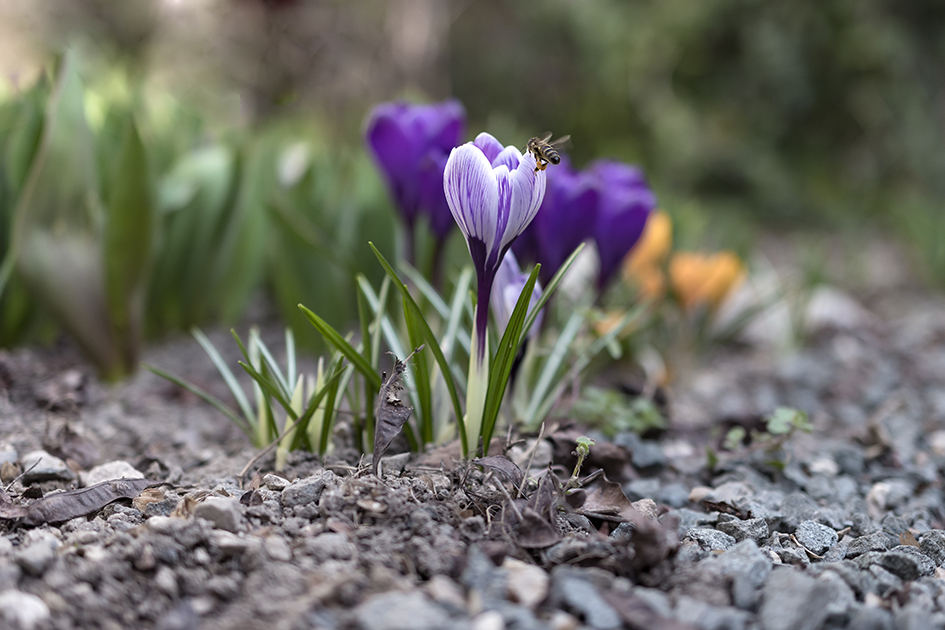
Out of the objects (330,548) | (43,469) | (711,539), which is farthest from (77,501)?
(711,539)

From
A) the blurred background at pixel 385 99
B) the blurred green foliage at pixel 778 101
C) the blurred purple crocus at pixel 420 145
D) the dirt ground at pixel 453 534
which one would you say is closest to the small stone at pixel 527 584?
the dirt ground at pixel 453 534

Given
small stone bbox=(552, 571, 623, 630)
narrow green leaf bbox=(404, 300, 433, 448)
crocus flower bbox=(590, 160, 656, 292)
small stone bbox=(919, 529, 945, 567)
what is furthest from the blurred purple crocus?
small stone bbox=(919, 529, 945, 567)

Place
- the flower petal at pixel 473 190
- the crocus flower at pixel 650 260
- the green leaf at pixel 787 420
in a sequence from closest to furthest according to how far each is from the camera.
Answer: the flower petal at pixel 473 190 → the green leaf at pixel 787 420 → the crocus flower at pixel 650 260

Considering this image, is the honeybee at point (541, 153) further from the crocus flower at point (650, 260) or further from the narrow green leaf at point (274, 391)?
the crocus flower at point (650, 260)

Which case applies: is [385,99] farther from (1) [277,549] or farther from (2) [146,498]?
(1) [277,549]

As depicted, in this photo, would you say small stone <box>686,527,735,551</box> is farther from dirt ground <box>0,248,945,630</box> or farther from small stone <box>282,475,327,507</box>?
small stone <box>282,475,327,507</box>

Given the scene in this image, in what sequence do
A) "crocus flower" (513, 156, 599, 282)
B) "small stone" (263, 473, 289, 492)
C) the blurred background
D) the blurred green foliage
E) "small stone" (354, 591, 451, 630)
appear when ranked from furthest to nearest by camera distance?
the blurred green foliage → the blurred background → "crocus flower" (513, 156, 599, 282) → "small stone" (263, 473, 289, 492) → "small stone" (354, 591, 451, 630)

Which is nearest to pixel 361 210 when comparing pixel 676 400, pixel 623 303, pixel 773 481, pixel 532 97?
pixel 623 303
